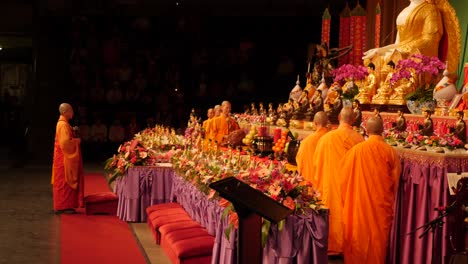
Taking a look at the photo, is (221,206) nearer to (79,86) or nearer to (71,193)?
(71,193)

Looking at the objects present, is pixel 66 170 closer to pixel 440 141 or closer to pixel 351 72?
pixel 351 72

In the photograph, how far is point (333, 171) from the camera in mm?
6648

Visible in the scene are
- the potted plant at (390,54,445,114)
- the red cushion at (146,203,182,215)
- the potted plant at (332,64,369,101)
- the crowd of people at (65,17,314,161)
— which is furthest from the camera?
the crowd of people at (65,17,314,161)

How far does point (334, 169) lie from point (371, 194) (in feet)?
2.07

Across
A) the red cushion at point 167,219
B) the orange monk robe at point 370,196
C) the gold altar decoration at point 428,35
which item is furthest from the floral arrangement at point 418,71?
the red cushion at point 167,219

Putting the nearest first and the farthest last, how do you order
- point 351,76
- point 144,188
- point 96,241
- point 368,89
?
1. point 96,241
2. point 144,188
3. point 368,89
4. point 351,76

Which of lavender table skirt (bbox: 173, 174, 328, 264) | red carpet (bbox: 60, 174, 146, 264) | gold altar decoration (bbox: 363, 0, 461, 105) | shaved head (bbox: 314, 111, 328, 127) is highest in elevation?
gold altar decoration (bbox: 363, 0, 461, 105)

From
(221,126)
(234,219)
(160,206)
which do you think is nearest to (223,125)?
(221,126)

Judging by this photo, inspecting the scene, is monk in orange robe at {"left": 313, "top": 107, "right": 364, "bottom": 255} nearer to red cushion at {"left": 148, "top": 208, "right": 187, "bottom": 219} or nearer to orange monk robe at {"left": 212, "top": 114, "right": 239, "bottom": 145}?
red cushion at {"left": 148, "top": 208, "right": 187, "bottom": 219}

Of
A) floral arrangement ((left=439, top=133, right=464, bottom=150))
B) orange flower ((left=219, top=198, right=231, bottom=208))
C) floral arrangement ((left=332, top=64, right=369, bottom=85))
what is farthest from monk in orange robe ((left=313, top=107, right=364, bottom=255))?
floral arrangement ((left=332, top=64, right=369, bottom=85))

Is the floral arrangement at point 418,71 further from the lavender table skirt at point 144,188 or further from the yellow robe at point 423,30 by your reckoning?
the lavender table skirt at point 144,188

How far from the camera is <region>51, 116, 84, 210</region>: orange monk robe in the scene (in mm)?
9195

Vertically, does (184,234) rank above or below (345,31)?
below

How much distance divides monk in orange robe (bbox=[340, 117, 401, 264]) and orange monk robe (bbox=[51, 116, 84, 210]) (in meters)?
4.11
